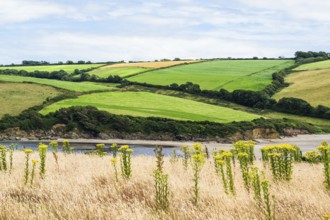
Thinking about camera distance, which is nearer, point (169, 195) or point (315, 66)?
point (169, 195)

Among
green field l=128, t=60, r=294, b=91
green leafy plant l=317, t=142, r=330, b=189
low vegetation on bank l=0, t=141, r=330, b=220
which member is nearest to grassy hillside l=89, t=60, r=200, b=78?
green field l=128, t=60, r=294, b=91

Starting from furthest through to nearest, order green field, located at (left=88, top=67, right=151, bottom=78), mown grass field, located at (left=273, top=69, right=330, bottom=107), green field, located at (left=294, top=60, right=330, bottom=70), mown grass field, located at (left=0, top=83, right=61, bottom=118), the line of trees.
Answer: green field, located at (left=88, top=67, right=151, bottom=78)
green field, located at (left=294, top=60, right=330, bottom=70)
mown grass field, located at (left=273, top=69, right=330, bottom=107)
mown grass field, located at (left=0, top=83, right=61, bottom=118)
the line of trees

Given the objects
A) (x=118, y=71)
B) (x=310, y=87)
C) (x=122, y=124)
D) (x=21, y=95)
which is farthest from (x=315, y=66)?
(x=21, y=95)

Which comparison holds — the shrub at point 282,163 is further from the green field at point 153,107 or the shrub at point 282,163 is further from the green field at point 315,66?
the green field at point 315,66

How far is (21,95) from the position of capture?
99.6m

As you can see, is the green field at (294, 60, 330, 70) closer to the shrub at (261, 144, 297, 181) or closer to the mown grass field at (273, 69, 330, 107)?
the mown grass field at (273, 69, 330, 107)

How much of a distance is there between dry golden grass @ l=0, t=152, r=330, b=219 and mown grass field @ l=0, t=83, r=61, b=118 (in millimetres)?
83173

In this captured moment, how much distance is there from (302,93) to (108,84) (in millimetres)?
57855

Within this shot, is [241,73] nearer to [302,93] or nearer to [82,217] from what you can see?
[302,93]

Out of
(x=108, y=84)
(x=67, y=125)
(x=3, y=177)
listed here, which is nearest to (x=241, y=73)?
(x=108, y=84)

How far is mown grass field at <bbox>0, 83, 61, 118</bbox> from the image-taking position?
295 ft

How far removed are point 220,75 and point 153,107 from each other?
45734 millimetres

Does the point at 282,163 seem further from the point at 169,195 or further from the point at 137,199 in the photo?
the point at 137,199

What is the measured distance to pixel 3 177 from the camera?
33.9 feet
